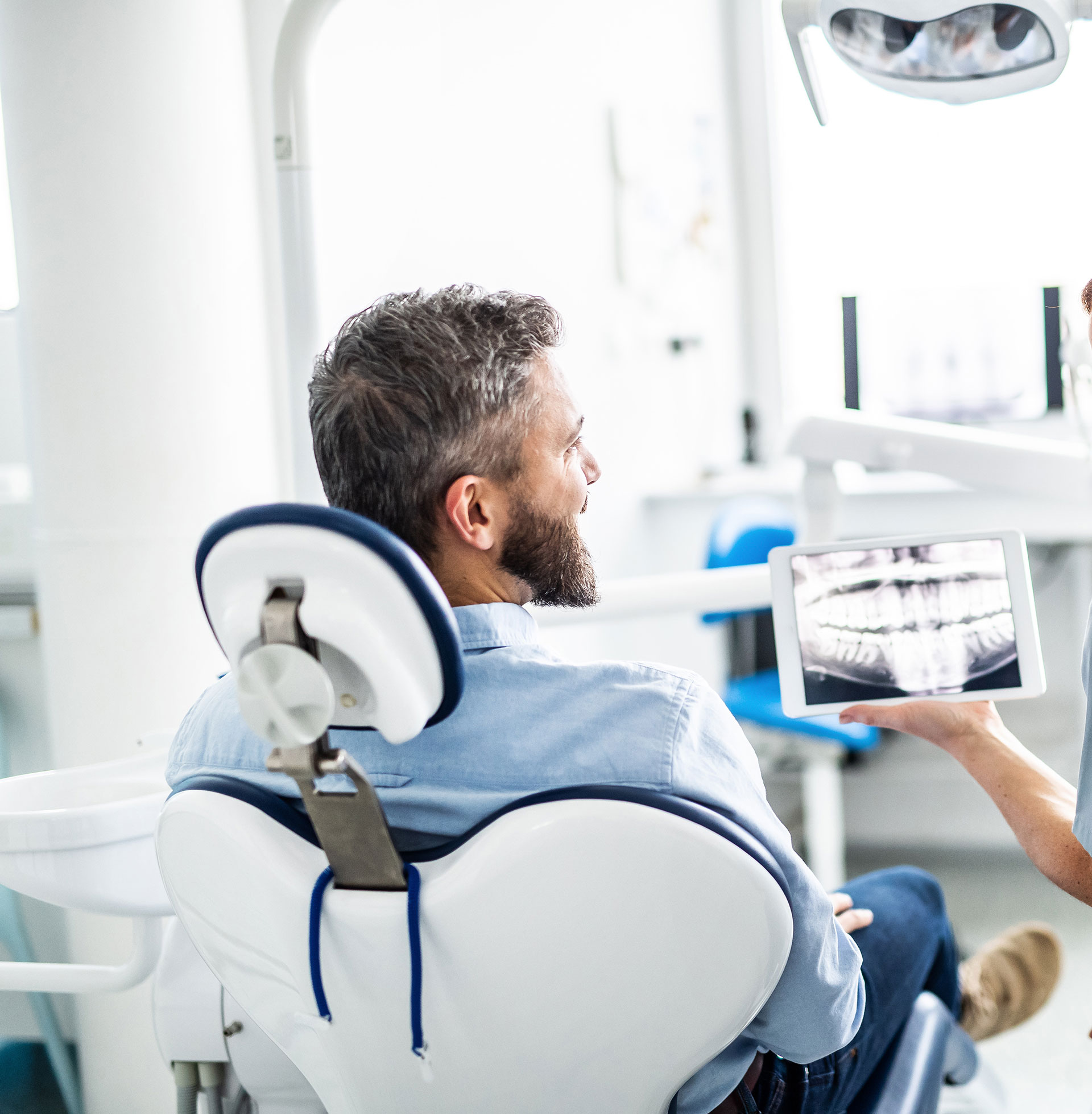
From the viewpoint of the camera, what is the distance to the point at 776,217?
11.5ft

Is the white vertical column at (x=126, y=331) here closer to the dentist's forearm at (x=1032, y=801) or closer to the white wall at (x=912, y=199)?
the dentist's forearm at (x=1032, y=801)

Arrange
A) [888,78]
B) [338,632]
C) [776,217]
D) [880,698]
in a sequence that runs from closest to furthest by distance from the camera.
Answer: [338,632]
[880,698]
[888,78]
[776,217]

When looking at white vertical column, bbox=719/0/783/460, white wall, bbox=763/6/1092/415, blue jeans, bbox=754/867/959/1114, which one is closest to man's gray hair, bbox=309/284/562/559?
blue jeans, bbox=754/867/959/1114

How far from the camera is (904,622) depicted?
3.87ft

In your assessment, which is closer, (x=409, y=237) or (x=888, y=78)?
(x=888, y=78)

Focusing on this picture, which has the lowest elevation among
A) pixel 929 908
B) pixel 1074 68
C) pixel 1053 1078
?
pixel 1053 1078

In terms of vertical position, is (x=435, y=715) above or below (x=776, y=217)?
below

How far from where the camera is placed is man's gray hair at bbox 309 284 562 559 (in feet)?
3.02

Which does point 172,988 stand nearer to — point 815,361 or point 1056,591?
point 1056,591

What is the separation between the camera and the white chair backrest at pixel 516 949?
0.75 m

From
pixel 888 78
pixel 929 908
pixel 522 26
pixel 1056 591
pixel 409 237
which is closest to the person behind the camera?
pixel 888 78

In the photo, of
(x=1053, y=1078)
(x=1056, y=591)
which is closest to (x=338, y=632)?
(x=1053, y=1078)

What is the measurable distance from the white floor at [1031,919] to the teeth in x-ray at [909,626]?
0.90 meters

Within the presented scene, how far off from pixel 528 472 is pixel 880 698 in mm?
426
